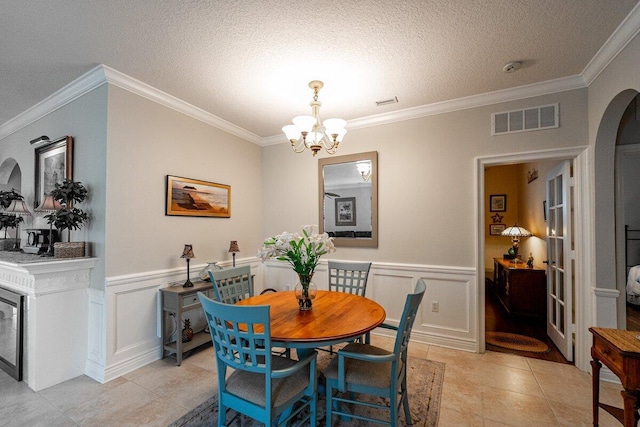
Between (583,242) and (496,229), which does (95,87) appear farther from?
(496,229)

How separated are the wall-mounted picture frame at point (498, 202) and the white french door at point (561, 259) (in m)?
2.54

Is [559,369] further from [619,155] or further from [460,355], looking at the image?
[619,155]

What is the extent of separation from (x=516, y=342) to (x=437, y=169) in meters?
2.19

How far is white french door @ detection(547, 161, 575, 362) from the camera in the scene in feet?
9.13

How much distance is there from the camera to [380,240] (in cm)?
358

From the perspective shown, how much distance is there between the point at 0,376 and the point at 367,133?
4488mm

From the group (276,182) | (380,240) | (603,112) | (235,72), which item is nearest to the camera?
(603,112)

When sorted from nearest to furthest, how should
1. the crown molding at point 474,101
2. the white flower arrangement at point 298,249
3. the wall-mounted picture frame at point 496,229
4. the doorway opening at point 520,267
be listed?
the white flower arrangement at point 298,249, the crown molding at point 474,101, the doorway opening at point 520,267, the wall-mounted picture frame at point 496,229

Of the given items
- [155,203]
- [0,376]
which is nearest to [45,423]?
[0,376]

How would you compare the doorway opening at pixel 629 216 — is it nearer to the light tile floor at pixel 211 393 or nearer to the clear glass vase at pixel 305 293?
the light tile floor at pixel 211 393

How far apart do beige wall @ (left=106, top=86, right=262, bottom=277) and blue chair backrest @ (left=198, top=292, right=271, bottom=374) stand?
1646mm

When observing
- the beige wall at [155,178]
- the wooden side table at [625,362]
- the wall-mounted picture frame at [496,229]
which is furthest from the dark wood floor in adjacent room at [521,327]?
the beige wall at [155,178]

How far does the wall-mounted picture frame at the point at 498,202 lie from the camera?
5738 mm

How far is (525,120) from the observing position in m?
2.89
